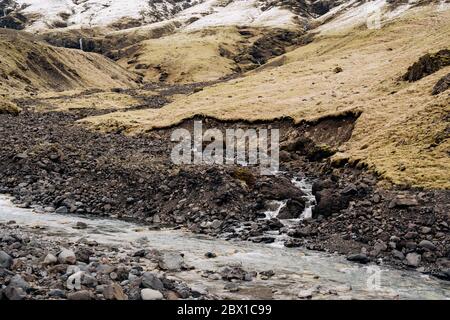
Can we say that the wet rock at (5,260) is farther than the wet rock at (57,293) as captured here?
Yes

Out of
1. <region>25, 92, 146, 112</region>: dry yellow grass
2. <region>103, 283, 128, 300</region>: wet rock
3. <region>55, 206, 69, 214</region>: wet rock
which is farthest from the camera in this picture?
<region>25, 92, 146, 112</region>: dry yellow grass

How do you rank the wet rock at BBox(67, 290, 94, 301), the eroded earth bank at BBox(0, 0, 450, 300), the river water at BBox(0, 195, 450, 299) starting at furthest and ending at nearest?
the eroded earth bank at BBox(0, 0, 450, 300)
the river water at BBox(0, 195, 450, 299)
the wet rock at BBox(67, 290, 94, 301)

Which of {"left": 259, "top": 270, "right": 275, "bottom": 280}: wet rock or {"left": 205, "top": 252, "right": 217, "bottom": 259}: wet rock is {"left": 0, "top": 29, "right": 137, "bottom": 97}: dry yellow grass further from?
{"left": 259, "top": 270, "right": 275, "bottom": 280}: wet rock

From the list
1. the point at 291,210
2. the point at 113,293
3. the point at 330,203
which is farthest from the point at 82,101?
the point at 113,293

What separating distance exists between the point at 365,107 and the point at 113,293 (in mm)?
44304

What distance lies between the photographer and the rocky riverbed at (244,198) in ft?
Answer: 86.4

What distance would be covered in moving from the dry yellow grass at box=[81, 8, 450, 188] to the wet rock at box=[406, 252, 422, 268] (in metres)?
8.27

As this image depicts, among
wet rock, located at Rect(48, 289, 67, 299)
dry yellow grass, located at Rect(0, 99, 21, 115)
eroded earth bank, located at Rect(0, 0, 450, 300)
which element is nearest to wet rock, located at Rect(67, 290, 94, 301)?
eroded earth bank, located at Rect(0, 0, 450, 300)

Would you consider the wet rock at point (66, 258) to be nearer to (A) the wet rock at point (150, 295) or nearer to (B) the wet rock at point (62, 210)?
(A) the wet rock at point (150, 295)

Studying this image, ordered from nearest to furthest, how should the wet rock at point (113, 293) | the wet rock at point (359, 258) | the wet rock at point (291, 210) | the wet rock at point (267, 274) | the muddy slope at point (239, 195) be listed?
the wet rock at point (113, 293) < the wet rock at point (267, 274) < the wet rock at point (359, 258) < the muddy slope at point (239, 195) < the wet rock at point (291, 210)

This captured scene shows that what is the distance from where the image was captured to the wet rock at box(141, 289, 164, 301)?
16.3 metres

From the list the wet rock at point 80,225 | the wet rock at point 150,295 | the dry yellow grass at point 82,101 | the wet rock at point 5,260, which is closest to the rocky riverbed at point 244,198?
the wet rock at point 150,295

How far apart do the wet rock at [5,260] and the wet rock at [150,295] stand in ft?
16.8

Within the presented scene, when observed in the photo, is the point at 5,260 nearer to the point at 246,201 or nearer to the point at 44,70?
the point at 246,201
